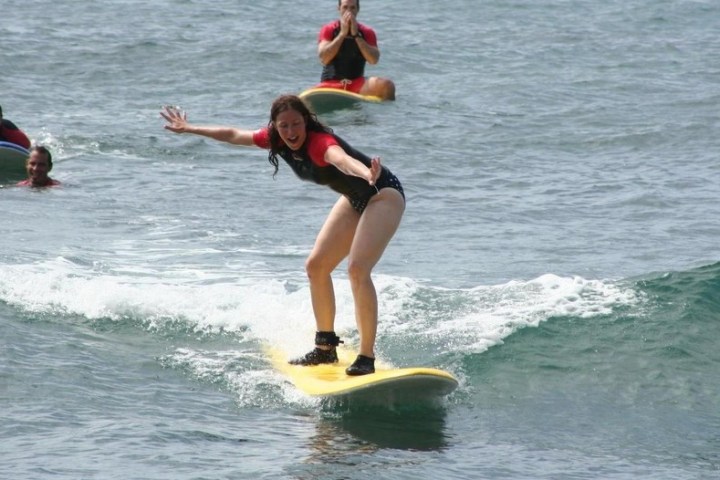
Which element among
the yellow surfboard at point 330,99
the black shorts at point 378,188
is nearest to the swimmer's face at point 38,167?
the yellow surfboard at point 330,99

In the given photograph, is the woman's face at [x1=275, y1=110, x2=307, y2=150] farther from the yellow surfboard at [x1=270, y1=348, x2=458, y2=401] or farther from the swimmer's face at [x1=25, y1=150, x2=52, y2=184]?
the swimmer's face at [x1=25, y1=150, x2=52, y2=184]

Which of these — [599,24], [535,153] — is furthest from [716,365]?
[599,24]

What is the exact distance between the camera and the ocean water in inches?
283

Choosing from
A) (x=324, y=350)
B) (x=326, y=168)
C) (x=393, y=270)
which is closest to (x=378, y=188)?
(x=326, y=168)

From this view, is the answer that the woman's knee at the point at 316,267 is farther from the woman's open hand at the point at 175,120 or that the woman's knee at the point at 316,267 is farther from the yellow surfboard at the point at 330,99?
the yellow surfboard at the point at 330,99

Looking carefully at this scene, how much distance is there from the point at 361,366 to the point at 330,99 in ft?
35.0

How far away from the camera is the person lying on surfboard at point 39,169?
14164 millimetres

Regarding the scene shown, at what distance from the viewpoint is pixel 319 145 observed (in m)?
7.45

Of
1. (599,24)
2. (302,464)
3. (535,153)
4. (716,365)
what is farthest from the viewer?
(599,24)

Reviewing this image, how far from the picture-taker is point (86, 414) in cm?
736

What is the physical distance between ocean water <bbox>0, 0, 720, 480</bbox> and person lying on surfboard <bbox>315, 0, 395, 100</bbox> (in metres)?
0.32

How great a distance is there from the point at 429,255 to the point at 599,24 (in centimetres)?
1571

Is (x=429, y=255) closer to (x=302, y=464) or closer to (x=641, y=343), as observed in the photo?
(x=641, y=343)

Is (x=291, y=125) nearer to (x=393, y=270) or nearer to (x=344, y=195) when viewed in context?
(x=344, y=195)
